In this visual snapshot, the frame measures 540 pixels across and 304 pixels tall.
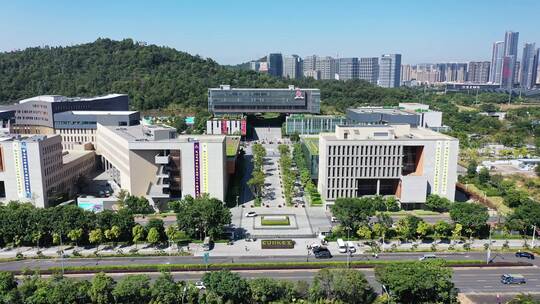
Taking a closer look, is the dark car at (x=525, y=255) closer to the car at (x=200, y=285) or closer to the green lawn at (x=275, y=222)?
the green lawn at (x=275, y=222)

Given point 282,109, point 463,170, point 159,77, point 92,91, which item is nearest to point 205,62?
point 159,77

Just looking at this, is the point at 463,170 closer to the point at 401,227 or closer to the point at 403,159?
the point at 403,159

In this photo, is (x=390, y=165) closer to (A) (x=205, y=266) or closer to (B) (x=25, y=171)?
(A) (x=205, y=266)

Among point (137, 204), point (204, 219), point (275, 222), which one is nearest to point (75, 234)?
point (137, 204)

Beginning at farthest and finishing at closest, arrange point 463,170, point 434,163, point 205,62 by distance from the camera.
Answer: point 205,62 → point 463,170 → point 434,163

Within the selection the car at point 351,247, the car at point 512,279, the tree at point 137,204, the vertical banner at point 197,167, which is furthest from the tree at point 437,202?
the tree at point 137,204
